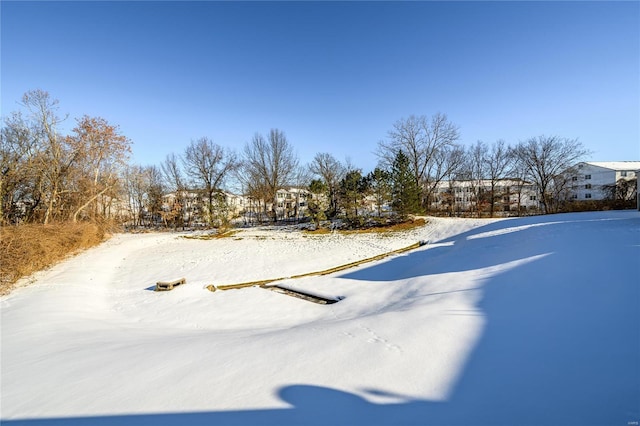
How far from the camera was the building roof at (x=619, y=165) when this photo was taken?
40938mm

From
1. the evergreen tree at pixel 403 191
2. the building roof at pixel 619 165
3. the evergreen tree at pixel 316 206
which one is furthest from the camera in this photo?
the building roof at pixel 619 165

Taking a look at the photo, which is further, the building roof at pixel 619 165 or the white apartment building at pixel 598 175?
the building roof at pixel 619 165

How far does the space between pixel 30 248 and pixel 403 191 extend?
2174cm

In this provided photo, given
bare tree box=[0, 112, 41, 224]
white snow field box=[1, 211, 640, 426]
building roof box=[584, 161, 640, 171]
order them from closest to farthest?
white snow field box=[1, 211, 640, 426] → bare tree box=[0, 112, 41, 224] → building roof box=[584, 161, 640, 171]

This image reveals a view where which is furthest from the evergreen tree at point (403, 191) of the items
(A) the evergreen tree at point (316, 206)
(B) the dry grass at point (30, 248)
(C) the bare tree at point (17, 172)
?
(C) the bare tree at point (17, 172)

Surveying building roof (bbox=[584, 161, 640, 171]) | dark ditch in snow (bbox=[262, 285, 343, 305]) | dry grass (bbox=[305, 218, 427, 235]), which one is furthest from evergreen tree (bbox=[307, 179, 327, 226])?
building roof (bbox=[584, 161, 640, 171])

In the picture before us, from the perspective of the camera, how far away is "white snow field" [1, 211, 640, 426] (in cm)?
221

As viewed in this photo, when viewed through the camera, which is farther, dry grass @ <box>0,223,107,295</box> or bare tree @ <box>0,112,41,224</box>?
bare tree @ <box>0,112,41,224</box>

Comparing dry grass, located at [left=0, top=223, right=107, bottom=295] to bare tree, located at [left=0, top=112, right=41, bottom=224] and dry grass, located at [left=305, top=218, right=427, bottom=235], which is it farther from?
dry grass, located at [left=305, top=218, right=427, bottom=235]

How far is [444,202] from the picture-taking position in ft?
111

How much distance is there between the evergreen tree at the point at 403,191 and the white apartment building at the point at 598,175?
38039 mm

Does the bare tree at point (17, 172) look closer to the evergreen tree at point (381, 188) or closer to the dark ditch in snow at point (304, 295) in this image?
the dark ditch in snow at point (304, 295)

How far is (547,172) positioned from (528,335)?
34521 millimetres

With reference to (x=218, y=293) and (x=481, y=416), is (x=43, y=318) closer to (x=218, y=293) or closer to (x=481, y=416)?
(x=218, y=293)
